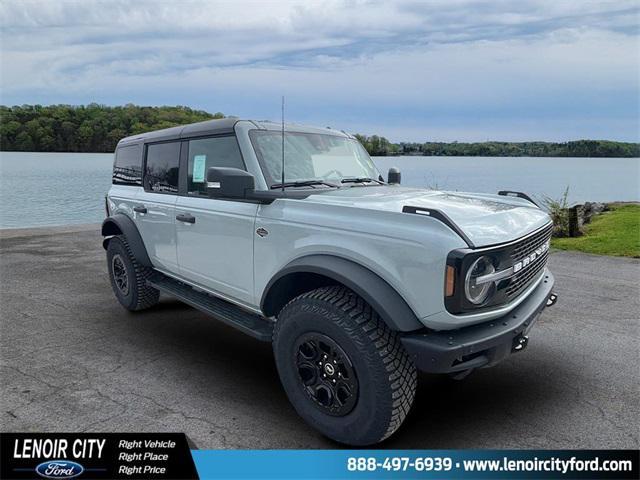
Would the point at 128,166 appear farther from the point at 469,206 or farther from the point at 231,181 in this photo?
the point at 469,206

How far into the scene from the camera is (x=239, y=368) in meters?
3.91

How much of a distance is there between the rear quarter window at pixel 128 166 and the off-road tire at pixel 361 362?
129 inches

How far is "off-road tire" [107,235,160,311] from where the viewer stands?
517cm

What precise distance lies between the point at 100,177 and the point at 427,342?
25.6 meters

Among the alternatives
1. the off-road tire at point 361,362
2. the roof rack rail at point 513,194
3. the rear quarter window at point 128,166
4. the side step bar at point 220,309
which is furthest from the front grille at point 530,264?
the rear quarter window at point 128,166

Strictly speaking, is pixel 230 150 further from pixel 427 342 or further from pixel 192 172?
pixel 427 342

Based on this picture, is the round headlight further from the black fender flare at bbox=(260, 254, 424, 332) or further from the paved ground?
the paved ground

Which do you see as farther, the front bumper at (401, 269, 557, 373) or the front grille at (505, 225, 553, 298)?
the front grille at (505, 225, 553, 298)

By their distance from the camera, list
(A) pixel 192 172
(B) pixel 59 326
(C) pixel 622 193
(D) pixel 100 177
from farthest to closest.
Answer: (D) pixel 100 177
(C) pixel 622 193
(B) pixel 59 326
(A) pixel 192 172

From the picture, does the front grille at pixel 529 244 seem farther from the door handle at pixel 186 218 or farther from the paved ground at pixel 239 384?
the door handle at pixel 186 218

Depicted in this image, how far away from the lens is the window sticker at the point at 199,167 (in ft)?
13.7

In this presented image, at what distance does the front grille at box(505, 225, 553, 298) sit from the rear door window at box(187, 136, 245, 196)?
2111mm

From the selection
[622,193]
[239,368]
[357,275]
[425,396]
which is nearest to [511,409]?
[425,396]

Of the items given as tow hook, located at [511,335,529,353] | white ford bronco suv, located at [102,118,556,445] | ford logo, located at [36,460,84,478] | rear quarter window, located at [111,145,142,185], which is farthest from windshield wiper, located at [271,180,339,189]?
rear quarter window, located at [111,145,142,185]
